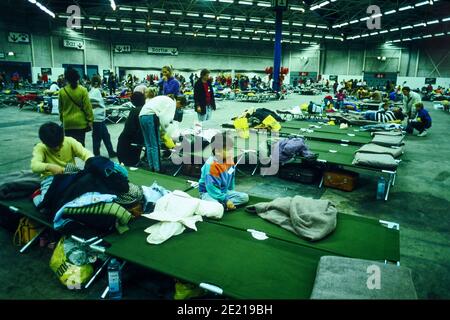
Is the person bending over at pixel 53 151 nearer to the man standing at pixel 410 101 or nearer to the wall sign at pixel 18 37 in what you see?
the man standing at pixel 410 101

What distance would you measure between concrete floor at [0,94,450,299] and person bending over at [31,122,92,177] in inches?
30.2

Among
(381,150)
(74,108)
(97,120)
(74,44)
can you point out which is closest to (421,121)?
(381,150)

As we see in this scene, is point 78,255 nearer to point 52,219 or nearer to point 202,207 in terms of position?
point 52,219

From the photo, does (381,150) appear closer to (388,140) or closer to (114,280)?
(388,140)

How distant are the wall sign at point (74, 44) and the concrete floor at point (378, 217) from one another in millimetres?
19249

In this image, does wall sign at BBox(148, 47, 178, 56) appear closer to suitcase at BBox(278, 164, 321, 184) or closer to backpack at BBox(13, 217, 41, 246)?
suitcase at BBox(278, 164, 321, 184)

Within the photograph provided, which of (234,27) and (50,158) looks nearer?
(50,158)

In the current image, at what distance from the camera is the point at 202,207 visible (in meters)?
2.78

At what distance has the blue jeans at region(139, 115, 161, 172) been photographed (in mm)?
4562

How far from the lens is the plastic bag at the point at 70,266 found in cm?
238

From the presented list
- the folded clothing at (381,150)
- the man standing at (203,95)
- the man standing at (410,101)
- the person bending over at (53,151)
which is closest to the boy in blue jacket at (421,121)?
the man standing at (410,101)

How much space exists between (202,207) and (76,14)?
23.4m
